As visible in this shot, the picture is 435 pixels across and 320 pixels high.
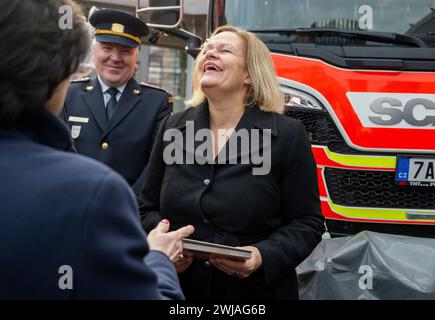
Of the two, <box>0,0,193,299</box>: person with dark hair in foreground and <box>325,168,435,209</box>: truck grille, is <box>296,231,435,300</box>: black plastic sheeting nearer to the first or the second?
<box>325,168,435,209</box>: truck grille

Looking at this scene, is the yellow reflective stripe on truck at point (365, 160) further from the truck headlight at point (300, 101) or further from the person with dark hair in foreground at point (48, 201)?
the person with dark hair in foreground at point (48, 201)

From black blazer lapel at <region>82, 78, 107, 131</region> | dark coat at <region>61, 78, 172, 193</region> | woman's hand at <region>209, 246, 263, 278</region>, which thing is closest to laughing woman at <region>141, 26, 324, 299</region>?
woman's hand at <region>209, 246, 263, 278</region>

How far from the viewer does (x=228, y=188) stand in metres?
2.53

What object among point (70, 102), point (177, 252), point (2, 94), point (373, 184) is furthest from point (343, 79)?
point (2, 94)

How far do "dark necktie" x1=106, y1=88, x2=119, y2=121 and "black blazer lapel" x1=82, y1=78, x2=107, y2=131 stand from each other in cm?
4

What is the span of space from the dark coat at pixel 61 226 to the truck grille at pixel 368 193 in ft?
8.24

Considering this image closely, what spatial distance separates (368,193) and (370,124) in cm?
43

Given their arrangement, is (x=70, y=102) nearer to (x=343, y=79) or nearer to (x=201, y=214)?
(x=201, y=214)

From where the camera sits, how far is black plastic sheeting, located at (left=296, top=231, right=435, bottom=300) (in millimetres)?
3139

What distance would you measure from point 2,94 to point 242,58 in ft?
5.59

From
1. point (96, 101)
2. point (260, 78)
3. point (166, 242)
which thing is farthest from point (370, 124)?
point (166, 242)

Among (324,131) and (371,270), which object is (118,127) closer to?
(324,131)

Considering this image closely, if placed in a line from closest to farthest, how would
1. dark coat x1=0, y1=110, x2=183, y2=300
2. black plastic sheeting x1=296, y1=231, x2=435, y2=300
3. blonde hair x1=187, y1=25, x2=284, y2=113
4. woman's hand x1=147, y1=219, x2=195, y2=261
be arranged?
1. dark coat x1=0, y1=110, x2=183, y2=300
2. woman's hand x1=147, y1=219, x2=195, y2=261
3. blonde hair x1=187, y1=25, x2=284, y2=113
4. black plastic sheeting x1=296, y1=231, x2=435, y2=300

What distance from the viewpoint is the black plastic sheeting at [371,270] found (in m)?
3.14
